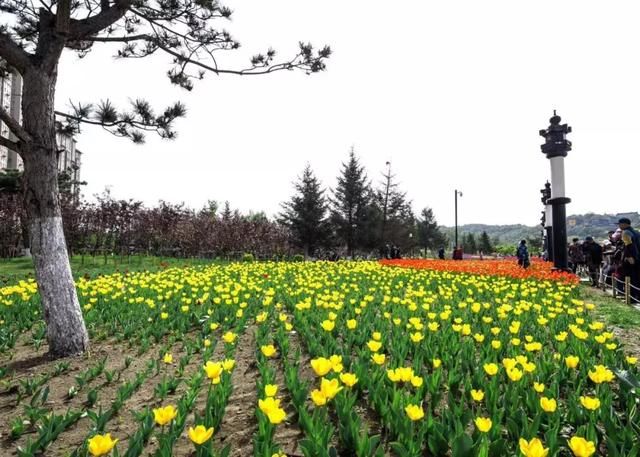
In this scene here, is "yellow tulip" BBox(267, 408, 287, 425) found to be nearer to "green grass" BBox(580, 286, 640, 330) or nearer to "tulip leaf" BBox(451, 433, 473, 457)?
"tulip leaf" BBox(451, 433, 473, 457)

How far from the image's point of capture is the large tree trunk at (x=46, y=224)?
4.52 metres

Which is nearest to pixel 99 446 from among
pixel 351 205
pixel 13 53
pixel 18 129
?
pixel 18 129

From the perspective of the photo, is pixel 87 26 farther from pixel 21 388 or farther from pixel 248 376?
pixel 248 376

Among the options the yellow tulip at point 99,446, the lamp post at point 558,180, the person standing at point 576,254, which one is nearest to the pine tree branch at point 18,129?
the yellow tulip at point 99,446

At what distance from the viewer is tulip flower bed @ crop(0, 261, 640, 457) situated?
2.30 m

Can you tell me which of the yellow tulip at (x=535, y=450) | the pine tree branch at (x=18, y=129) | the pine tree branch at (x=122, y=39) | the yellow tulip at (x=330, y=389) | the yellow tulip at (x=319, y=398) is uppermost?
the pine tree branch at (x=122, y=39)

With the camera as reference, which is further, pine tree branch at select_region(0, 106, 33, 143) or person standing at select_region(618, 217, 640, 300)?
person standing at select_region(618, 217, 640, 300)

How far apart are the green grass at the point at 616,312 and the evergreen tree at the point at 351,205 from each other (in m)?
25.9

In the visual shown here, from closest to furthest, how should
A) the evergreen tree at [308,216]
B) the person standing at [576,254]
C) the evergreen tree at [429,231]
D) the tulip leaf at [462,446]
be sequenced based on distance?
the tulip leaf at [462,446]
the person standing at [576,254]
the evergreen tree at [308,216]
the evergreen tree at [429,231]

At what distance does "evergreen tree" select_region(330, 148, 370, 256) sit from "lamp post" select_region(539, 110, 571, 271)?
2309 cm

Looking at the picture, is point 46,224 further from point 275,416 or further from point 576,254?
point 576,254

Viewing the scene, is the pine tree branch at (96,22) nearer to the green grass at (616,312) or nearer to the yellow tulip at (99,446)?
the yellow tulip at (99,446)

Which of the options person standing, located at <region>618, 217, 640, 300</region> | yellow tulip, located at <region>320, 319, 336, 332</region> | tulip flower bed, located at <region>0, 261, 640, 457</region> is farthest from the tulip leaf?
person standing, located at <region>618, 217, 640, 300</region>

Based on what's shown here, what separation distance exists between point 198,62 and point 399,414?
510 centimetres
